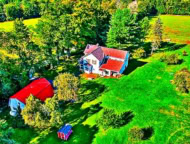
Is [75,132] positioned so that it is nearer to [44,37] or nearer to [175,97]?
[175,97]

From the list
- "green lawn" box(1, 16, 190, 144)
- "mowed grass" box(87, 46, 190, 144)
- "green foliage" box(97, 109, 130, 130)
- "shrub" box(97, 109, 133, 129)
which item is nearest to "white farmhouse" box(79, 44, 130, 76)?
"green lawn" box(1, 16, 190, 144)

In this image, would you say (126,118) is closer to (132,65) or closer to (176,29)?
(132,65)

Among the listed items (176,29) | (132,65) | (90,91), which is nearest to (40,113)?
(90,91)

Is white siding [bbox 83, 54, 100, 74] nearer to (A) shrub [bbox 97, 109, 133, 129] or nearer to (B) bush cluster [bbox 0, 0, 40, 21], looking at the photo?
(A) shrub [bbox 97, 109, 133, 129]

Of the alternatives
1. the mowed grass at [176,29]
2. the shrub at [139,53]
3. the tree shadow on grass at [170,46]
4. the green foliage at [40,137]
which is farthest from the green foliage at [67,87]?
the mowed grass at [176,29]

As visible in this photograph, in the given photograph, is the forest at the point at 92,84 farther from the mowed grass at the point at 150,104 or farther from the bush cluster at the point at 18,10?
the bush cluster at the point at 18,10
